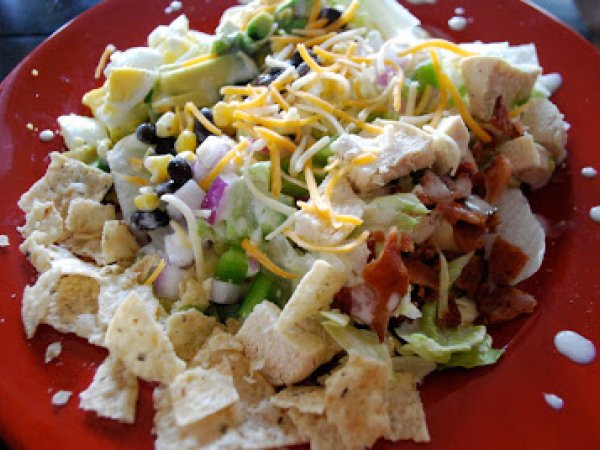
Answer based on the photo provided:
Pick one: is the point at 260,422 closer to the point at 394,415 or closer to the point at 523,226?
the point at 394,415

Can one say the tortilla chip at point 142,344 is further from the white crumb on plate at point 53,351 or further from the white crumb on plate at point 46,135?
the white crumb on plate at point 46,135

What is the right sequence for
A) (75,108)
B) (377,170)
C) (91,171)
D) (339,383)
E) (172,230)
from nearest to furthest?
1. (339,383)
2. (377,170)
3. (172,230)
4. (91,171)
5. (75,108)

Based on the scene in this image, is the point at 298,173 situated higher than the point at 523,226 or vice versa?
the point at 298,173

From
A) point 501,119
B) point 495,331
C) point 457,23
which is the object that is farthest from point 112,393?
point 457,23

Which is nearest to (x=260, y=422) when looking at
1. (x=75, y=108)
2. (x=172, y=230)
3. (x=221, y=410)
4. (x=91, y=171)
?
(x=221, y=410)

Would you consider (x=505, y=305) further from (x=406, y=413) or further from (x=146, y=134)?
(x=146, y=134)

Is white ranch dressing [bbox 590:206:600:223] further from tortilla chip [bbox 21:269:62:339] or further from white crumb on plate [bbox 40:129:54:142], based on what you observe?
white crumb on plate [bbox 40:129:54:142]

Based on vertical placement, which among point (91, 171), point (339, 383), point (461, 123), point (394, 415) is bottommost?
point (394, 415)

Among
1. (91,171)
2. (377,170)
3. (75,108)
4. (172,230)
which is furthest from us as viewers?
(75,108)
